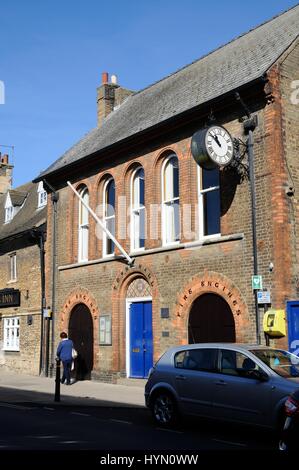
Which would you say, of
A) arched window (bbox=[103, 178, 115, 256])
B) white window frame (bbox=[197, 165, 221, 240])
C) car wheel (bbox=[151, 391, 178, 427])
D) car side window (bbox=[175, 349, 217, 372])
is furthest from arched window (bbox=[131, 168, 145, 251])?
car wheel (bbox=[151, 391, 178, 427])

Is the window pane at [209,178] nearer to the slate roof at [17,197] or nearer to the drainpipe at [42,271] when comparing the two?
the drainpipe at [42,271]

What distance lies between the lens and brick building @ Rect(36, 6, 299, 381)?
14555mm

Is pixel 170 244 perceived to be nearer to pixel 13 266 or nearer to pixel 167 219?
pixel 167 219

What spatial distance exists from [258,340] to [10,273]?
15.1 metres

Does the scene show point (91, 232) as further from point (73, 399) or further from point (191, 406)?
point (191, 406)

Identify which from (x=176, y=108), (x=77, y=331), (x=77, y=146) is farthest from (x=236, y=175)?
(x=77, y=146)

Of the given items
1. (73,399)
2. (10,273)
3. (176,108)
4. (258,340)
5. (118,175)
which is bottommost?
(73,399)

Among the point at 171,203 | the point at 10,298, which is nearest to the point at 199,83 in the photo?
the point at 171,203

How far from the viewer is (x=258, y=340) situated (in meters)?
14.1

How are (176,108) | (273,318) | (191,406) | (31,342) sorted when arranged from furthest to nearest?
(31,342), (176,108), (273,318), (191,406)

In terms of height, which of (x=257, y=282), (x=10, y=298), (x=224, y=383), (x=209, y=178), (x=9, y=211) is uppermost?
(x=9, y=211)

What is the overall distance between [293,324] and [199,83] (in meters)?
8.88

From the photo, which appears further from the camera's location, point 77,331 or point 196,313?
point 77,331

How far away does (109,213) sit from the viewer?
20.1m
